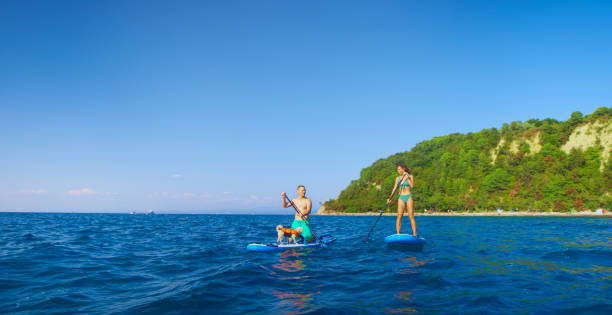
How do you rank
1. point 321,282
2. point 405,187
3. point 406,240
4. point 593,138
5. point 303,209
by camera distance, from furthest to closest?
point 593,138 < point 303,209 < point 405,187 < point 406,240 < point 321,282

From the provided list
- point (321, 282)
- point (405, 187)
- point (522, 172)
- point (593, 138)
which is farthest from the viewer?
point (522, 172)

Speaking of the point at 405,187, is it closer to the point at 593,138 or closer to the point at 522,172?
the point at 522,172

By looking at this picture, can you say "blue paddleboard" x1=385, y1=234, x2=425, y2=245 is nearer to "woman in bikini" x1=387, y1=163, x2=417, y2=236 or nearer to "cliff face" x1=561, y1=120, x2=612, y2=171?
"woman in bikini" x1=387, y1=163, x2=417, y2=236

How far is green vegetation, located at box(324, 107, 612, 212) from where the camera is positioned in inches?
4163

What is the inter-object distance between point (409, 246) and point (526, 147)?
148 meters

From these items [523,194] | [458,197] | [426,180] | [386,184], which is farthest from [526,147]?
[386,184]

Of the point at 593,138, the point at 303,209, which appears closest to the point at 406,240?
the point at 303,209

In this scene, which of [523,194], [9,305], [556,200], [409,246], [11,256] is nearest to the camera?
[9,305]

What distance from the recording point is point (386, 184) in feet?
552

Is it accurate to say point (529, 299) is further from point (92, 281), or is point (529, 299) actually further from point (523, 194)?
point (523, 194)

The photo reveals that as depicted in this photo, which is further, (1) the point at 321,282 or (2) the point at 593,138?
(2) the point at 593,138

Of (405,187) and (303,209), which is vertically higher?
(405,187)

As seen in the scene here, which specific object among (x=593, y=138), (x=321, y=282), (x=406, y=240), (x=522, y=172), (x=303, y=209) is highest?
(x=593, y=138)

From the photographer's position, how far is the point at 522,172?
123125 millimetres
